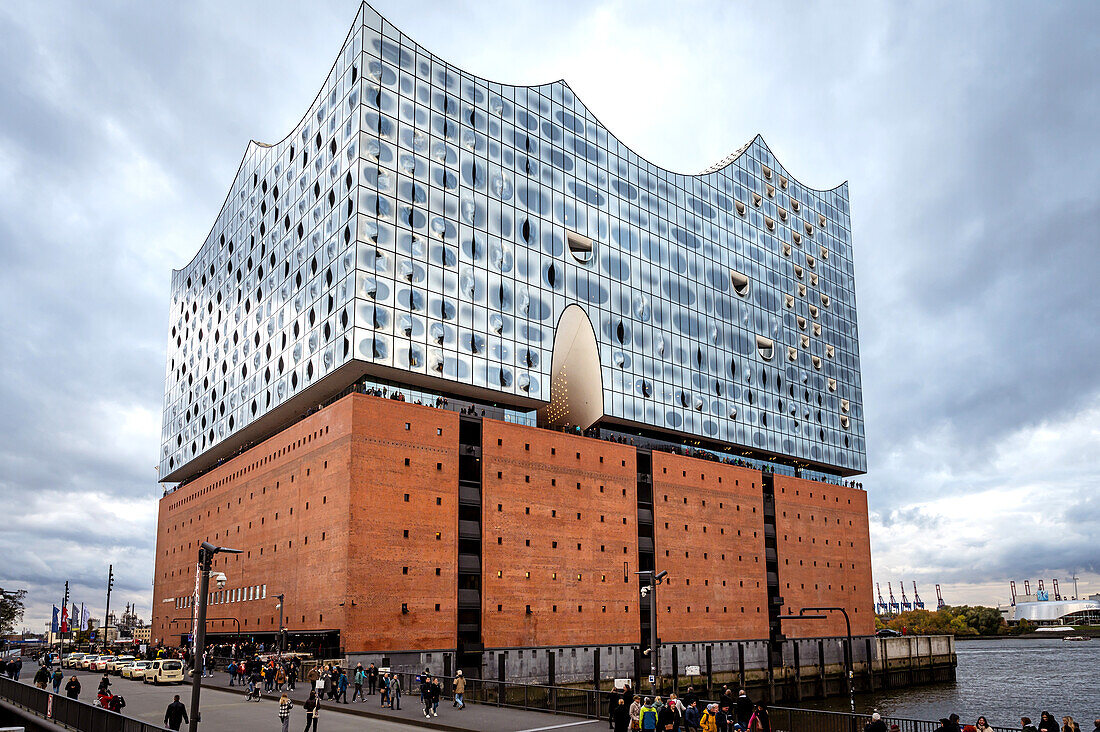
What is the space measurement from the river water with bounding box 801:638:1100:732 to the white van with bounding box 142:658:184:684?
3596 centimetres

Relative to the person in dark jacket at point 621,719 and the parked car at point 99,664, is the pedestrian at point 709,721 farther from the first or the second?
the parked car at point 99,664

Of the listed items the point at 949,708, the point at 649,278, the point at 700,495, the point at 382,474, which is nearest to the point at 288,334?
the point at 382,474

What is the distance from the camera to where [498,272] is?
201 feet

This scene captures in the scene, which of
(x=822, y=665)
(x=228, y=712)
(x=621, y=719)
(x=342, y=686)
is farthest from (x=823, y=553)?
(x=621, y=719)

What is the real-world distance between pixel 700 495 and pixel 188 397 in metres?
48.5

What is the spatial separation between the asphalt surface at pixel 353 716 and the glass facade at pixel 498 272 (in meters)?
21.9

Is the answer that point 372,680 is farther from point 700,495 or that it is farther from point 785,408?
point 785,408

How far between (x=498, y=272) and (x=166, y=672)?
31498 mm

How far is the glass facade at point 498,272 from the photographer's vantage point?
56750 millimetres

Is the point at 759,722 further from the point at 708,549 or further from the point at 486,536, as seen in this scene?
the point at 708,549

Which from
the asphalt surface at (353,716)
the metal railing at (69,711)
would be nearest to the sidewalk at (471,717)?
the asphalt surface at (353,716)

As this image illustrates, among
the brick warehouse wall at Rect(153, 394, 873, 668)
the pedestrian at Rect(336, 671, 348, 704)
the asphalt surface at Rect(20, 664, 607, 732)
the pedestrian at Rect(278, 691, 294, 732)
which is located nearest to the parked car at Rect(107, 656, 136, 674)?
the brick warehouse wall at Rect(153, 394, 873, 668)

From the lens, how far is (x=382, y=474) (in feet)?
170

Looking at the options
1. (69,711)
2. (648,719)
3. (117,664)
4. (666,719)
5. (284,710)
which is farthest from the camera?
(117,664)
